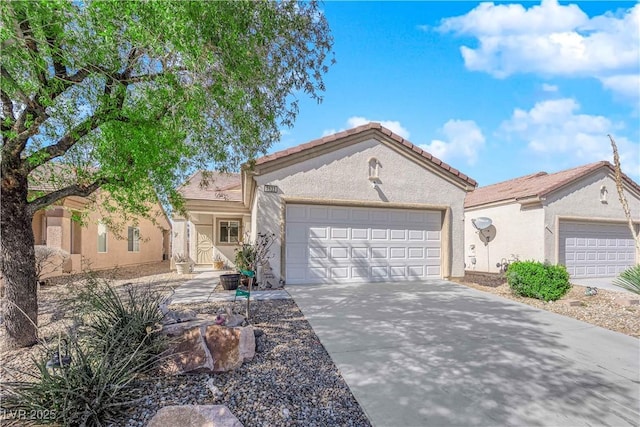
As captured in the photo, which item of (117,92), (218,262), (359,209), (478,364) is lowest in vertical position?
(218,262)

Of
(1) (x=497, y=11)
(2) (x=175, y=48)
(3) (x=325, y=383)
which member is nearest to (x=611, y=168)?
(1) (x=497, y=11)

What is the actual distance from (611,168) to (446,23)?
A: 410 inches

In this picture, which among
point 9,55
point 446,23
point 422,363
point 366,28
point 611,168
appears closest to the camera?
Answer: point 9,55

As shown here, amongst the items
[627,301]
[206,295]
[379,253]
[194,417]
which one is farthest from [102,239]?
[627,301]

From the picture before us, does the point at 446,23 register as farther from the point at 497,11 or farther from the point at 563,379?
the point at 563,379

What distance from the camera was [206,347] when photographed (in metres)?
3.68

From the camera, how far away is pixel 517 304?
740 centimetres

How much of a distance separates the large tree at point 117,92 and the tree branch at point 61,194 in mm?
19

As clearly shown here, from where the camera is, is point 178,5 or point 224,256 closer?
point 178,5

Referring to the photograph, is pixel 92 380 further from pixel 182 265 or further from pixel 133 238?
pixel 133 238

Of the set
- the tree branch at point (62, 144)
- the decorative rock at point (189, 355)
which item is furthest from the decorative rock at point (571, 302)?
the tree branch at point (62, 144)

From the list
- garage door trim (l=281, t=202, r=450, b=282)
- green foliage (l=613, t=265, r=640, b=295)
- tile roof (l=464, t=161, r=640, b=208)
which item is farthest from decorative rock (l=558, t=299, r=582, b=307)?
tile roof (l=464, t=161, r=640, b=208)

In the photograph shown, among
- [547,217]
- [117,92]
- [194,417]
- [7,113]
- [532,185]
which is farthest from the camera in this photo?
[532,185]

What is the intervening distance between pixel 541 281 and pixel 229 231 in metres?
13.3
